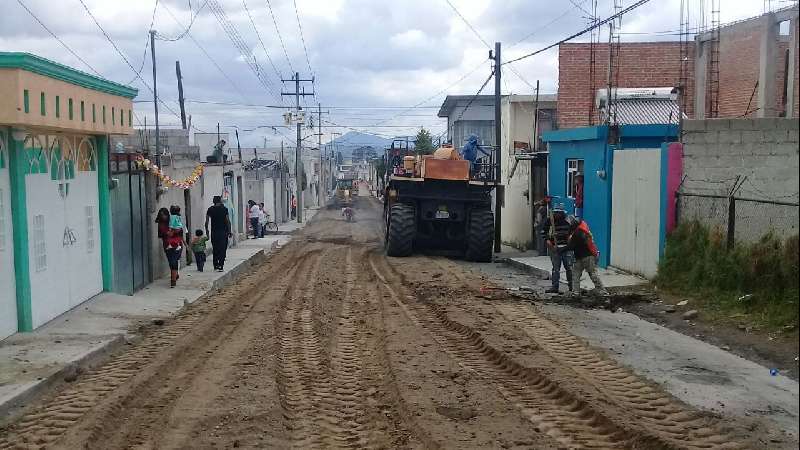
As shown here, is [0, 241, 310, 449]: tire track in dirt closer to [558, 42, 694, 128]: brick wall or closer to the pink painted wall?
the pink painted wall

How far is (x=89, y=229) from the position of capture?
13773 millimetres

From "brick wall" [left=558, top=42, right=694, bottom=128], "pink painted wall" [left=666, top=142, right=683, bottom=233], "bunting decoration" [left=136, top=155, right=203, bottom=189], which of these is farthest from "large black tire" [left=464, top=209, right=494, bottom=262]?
"pink painted wall" [left=666, top=142, right=683, bottom=233]

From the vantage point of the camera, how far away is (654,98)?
912 inches

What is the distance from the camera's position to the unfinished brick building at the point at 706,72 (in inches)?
566

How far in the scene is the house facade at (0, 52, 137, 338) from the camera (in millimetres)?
10250

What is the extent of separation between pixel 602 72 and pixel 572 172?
6919 millimetres

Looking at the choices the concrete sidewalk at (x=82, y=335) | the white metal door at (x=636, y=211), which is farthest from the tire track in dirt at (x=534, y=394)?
the white metal door at (x=636, y=211)

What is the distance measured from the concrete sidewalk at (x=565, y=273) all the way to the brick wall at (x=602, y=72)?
5.98 m

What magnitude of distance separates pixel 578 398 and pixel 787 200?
5.23 meters

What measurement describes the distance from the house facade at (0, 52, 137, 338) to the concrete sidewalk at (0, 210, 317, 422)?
11.5 inches

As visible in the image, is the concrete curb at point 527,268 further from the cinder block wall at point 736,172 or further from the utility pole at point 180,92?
the utility pole at point 180,92

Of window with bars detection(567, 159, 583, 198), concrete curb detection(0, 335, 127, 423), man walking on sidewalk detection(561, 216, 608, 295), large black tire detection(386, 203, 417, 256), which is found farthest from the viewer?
large black tire detection(386, 203, 417, 256)

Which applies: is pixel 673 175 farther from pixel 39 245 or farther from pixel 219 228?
pixel 39 245

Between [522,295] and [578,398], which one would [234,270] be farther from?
[578,398]
